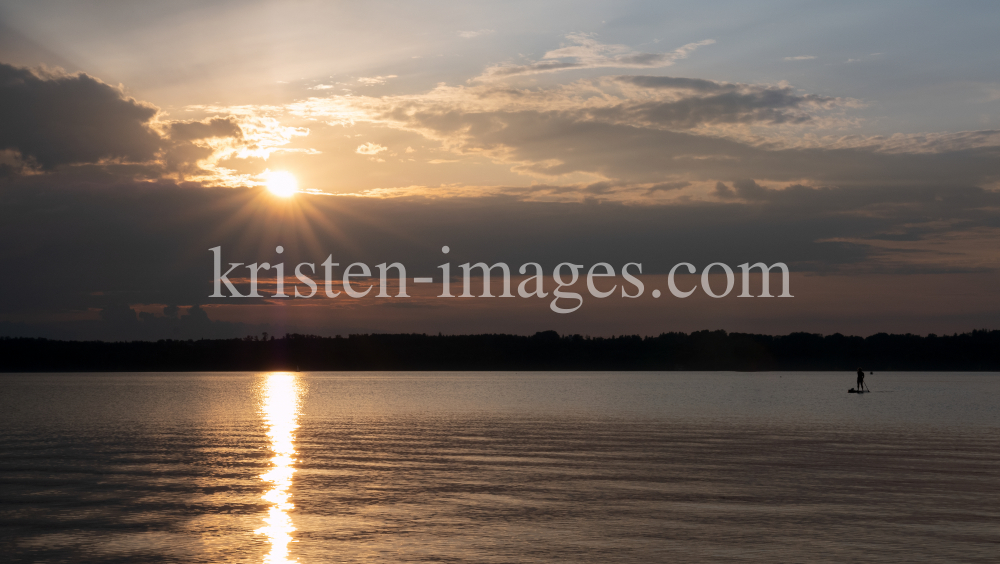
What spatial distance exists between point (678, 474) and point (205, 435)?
27.1 metres

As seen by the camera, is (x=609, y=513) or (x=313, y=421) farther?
(x=313, y=421)

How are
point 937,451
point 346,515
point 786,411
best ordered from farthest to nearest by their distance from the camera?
point 786,411
point 937,451
point 346,515

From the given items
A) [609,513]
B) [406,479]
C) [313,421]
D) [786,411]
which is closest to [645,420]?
[786,411]

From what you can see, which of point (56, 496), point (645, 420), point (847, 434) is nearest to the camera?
point (56, 496)

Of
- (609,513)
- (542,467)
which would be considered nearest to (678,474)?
(542,467)

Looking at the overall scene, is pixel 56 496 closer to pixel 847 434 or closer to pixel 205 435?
pixel 205 435

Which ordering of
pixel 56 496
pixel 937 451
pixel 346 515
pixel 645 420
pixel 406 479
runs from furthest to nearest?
1. pixel 645 420
2. pixel 937 451
3. pixel 406 479
4. pixel 56 496
5. pixel 346 515

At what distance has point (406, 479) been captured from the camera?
85.6 feet

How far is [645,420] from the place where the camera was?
52906 mm

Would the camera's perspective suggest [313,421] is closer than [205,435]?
No

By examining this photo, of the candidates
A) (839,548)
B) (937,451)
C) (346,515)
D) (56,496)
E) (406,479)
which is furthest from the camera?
(937,451)

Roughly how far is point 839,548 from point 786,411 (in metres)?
50.2

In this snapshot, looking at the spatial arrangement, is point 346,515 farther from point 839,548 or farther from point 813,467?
point 813,467

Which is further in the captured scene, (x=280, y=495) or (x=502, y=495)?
(x=280, y=495)
